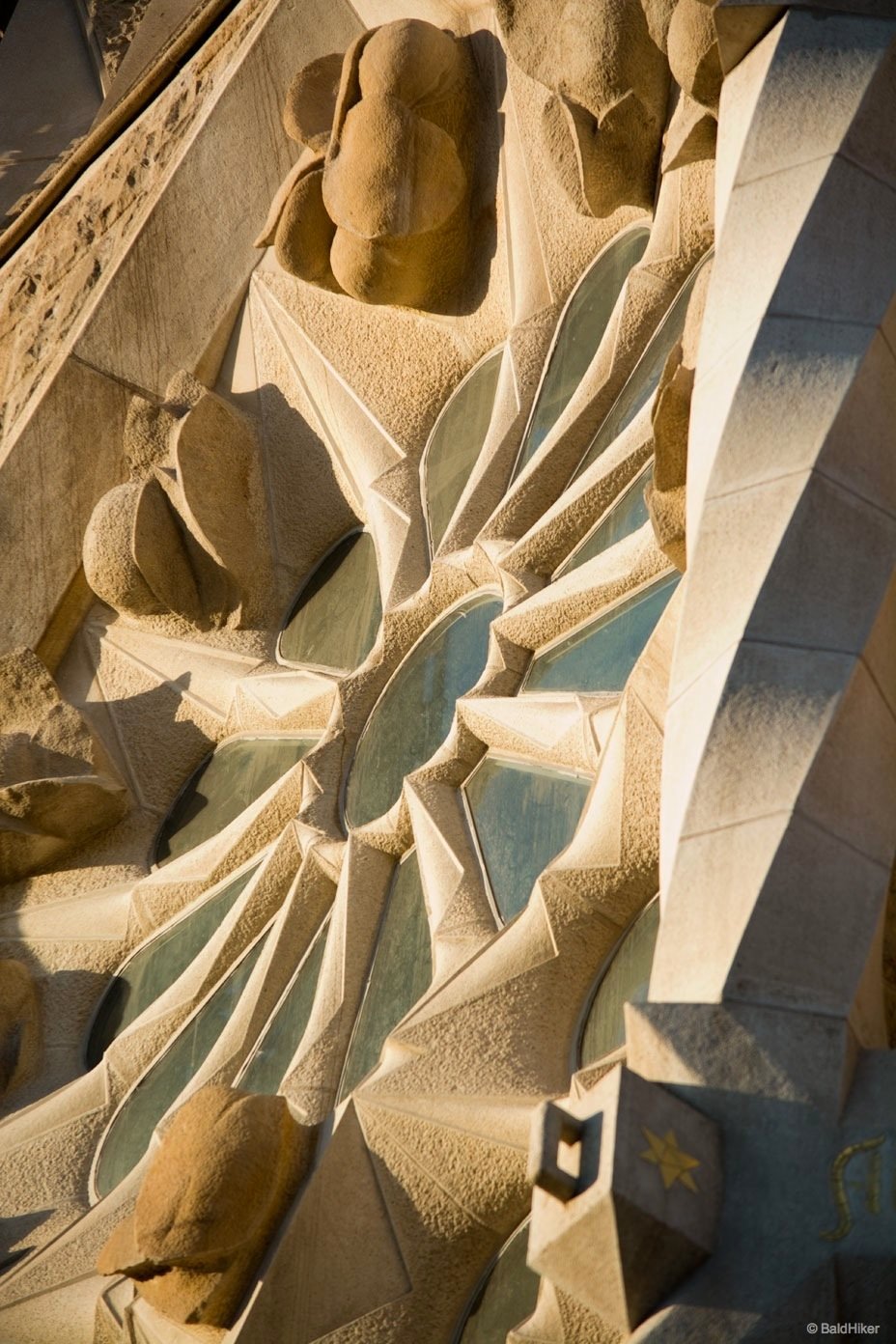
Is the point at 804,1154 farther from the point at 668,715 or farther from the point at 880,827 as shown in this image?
the point at 668,715

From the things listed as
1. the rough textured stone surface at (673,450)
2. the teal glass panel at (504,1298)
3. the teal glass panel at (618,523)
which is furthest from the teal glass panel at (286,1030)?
the rough textured stone surface at (673,450)

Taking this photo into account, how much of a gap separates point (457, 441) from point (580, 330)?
0.61 metres

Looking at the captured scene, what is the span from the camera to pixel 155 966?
6.01 m

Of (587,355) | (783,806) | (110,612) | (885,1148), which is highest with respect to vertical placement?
(783,806)

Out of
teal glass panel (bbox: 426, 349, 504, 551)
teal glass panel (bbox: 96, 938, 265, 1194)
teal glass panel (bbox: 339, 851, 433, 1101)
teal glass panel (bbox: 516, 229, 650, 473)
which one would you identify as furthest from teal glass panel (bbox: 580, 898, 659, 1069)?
teal glass panel (bbox: 426, 349, 504, 551)

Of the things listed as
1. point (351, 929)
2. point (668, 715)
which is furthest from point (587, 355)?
point (668, 715)

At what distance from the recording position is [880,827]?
3088 mm

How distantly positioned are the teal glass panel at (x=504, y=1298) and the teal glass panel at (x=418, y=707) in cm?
175

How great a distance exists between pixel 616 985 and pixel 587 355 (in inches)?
94.0

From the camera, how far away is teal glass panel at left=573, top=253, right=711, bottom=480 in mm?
5367

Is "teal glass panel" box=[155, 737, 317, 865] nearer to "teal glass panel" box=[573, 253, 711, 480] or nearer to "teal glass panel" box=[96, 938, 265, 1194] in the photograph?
"teal glass panel" box=[96, 938, 265, 1194]

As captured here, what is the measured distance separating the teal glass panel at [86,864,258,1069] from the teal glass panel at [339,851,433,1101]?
827mm

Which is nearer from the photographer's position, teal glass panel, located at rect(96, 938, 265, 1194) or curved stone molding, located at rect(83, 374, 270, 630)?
teal glass panel, located at rect(96, 938, 265, 1194)

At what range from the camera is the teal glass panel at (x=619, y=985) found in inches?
157
